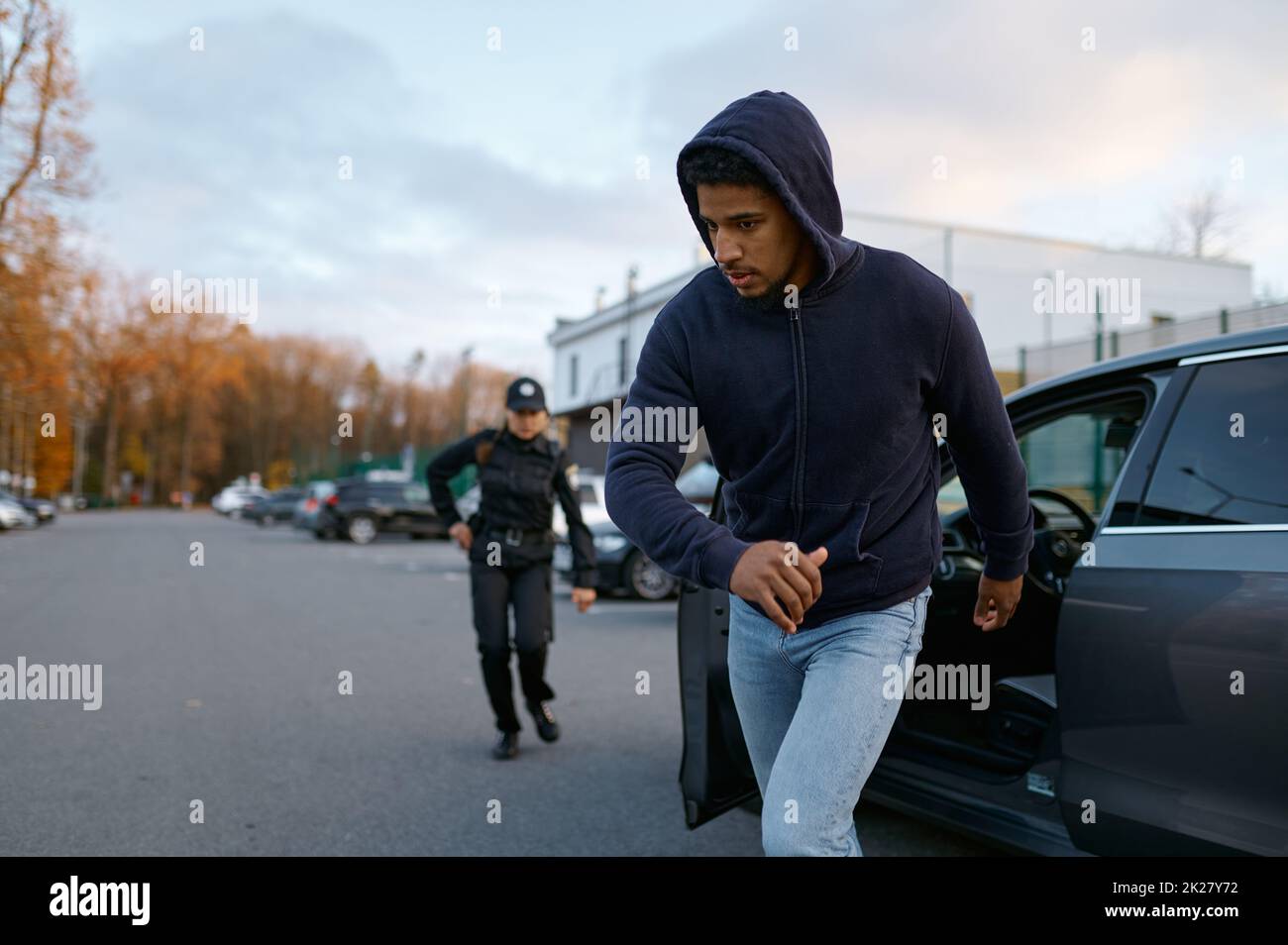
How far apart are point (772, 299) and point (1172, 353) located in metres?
1.48

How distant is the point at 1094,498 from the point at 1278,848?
11.4 meters

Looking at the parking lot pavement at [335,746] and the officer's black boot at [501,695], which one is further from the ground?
the officer's black boot at [501,695]

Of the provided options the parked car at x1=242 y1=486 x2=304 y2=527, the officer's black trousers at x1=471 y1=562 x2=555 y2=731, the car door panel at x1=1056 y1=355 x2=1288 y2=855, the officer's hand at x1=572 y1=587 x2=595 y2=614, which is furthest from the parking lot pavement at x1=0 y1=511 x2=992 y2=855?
the parked car at x1=242 y1=486 x2=304 y2=527

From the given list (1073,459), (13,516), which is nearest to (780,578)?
(1073,459)

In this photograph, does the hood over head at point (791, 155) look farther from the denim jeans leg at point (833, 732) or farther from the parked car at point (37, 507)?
the parked car at point (37, 507)

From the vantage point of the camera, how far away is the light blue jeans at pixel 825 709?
203 cm

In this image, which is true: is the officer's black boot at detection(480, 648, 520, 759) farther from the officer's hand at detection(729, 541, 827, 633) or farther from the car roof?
the officer's hand at detection(729, 541, 827, 633)

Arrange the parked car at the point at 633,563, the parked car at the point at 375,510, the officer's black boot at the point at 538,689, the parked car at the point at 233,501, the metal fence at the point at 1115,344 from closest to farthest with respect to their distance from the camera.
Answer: the officer's black boot at the point at 538,689 → the metal fence at the point at 1115,344 → the parked car at the point at 633,563 → the parked car at the point at 375,510 → the parked car at the point at 233,501

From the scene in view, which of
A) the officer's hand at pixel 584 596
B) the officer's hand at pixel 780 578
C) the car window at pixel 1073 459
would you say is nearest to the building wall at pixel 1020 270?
the car window at pixel 1073 459

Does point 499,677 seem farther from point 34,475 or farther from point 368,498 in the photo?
point 34,475

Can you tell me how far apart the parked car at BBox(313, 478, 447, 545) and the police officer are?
22158 millimetres

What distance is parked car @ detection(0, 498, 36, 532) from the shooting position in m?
34.0

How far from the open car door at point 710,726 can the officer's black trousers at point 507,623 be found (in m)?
2.43
